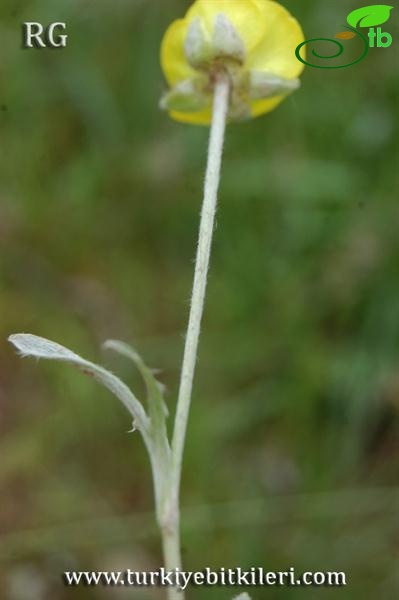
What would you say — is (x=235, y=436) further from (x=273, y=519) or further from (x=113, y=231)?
(x=113, y=231)

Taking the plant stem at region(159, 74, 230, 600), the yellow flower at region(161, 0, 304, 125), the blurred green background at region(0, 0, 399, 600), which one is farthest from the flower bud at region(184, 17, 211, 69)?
the blurred green background at region(0, 0, 399, 600)

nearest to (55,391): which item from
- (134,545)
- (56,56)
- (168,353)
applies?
(168,353)

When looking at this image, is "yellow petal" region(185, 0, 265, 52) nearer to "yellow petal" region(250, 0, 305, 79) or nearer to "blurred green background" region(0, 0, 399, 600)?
"yellow petal" region(250, 0, 305, 79)

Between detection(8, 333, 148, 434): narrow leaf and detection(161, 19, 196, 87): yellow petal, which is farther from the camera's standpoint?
detection(161, 19, 196, 87): yellow petal

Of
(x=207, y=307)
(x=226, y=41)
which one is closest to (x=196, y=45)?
(x=226, y=41)

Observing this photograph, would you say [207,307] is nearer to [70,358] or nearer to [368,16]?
[368,16]

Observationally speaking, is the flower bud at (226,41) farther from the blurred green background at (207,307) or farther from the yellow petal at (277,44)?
the blurred green background at (207,307)
